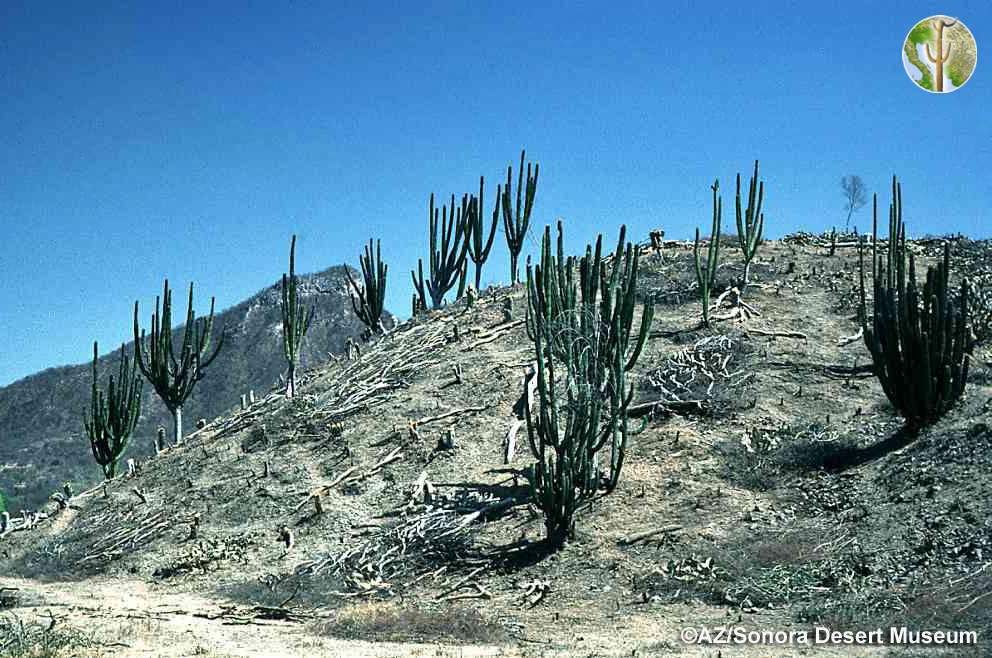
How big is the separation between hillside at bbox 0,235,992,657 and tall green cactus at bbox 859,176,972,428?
366 millimetres

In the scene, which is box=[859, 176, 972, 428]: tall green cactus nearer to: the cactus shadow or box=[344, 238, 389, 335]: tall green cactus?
the cactus shadow

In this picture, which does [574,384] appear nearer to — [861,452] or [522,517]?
Answer: [522,517]

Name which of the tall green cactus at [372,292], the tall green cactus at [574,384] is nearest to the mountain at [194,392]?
the tall green cactus at [372,292]

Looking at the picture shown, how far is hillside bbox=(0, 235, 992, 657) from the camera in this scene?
1093cm

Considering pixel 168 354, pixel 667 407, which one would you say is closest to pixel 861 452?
pixel 667 407

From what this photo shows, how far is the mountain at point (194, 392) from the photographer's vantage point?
3822cm

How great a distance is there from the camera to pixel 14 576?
1658 centimetres

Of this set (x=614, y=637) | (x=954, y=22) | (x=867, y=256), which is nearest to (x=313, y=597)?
(x=614, y=637)

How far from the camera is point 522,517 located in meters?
14.2

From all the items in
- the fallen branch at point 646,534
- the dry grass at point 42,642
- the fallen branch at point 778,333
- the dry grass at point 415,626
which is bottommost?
the dry grass at point 415,626

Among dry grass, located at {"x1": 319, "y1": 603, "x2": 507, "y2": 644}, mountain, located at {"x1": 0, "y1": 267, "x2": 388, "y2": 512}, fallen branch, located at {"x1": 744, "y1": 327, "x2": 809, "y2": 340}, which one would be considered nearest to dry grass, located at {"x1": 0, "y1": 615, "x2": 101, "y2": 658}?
dry grass, located at {"x1": 319, "y1": 603, "x2": 507, "y2": 644}

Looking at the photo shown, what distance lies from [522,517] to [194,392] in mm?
29941

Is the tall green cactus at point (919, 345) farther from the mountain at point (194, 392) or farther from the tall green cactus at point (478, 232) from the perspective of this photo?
the mountain at point (194, 392)

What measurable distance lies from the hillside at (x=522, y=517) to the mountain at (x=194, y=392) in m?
18.7
